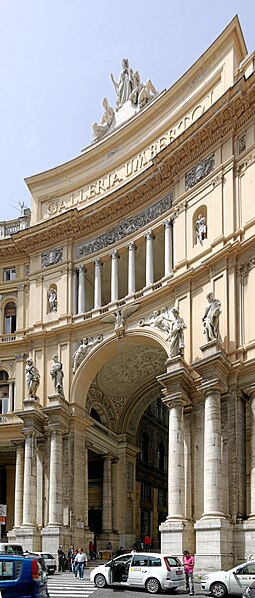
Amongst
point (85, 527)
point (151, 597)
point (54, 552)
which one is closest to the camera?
point (151, 597)

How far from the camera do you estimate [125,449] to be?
1903 inches

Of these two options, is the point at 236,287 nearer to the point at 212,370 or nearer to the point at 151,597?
the point at 212,370

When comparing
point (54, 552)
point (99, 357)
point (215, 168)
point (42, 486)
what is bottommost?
point (54, 552)

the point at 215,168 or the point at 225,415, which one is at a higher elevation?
the point at 215,168

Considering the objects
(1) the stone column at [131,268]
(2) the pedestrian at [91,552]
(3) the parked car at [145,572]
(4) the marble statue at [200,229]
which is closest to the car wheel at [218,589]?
(3) the parked car at [145,572]

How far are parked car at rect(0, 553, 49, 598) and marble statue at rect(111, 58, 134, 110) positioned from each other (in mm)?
32662

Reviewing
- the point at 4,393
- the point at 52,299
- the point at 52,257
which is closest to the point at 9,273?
the point at 52,257

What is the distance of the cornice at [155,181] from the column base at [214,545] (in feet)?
50.1

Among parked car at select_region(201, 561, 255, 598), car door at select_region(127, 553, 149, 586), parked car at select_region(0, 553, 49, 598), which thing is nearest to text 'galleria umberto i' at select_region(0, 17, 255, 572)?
car door at select_region(127, 553, 149, 586)

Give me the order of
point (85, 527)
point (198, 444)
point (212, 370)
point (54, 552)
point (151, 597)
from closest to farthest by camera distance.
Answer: point (151, 597), point (212, 370), point (198, 444), point (54, 552), point (85, 527)

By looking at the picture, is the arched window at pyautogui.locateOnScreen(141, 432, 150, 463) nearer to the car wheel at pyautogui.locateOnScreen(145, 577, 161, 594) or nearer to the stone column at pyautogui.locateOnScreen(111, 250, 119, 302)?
the stone column at pyautogui.locateOnScreen(111, 250, 119, 302)

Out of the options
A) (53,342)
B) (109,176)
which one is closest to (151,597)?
(53,342)

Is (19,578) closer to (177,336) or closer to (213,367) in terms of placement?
(213,367)

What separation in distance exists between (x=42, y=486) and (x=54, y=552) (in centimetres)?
406
